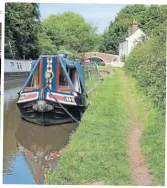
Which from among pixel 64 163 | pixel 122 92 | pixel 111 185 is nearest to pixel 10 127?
pixel 122 92

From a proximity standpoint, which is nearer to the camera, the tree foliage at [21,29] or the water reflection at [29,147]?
the tree foliage at [21,29]

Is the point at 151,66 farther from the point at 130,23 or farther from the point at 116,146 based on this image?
the point at 116,146

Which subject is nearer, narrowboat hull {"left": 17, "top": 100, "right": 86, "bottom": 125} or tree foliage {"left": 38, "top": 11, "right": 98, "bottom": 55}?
tree foliage {"left": 38, "top": 11, "right": 98, "bottom": 55}

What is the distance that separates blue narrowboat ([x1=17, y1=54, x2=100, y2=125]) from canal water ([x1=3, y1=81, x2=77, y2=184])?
96mm

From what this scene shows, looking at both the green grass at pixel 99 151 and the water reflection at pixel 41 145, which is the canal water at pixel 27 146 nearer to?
the water reflection at pixel 41 145

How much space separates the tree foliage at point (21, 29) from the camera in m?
3.81

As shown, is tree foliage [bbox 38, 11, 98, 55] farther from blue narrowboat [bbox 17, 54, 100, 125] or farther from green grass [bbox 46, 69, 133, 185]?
green grass [bbox 46, 69, 133, 185]

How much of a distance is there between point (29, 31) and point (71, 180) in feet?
5.05

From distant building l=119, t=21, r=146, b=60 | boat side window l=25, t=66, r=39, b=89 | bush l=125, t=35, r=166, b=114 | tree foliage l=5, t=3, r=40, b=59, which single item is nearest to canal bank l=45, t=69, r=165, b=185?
A: bush l=125, t=35, r=166, b=114

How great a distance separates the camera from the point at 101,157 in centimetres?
375

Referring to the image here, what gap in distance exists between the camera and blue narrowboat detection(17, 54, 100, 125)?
5219mm

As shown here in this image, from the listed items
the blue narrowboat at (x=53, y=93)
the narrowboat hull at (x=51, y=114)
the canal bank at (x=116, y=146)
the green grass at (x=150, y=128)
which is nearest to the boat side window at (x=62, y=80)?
the blue narrowboat at (x=53, y=93)

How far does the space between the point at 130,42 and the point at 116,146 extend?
1.01 m

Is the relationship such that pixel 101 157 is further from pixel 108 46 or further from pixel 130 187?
pixel 108 46
